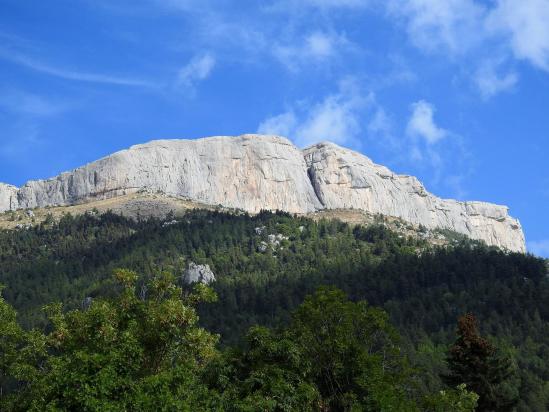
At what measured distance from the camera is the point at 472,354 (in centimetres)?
5672

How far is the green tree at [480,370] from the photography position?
55906 millimetres

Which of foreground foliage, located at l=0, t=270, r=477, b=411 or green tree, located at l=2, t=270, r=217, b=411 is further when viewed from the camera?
foreground foliage, located at l=0, t=270, r=477, b=411

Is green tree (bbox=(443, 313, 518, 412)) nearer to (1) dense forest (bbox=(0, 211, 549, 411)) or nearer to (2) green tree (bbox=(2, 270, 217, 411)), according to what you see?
(1) dense forest (bbox=(0, 211, 549, 411))

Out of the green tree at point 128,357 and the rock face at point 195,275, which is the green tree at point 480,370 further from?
the rock face at point 195,275

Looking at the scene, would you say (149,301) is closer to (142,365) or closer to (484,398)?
(142,365)

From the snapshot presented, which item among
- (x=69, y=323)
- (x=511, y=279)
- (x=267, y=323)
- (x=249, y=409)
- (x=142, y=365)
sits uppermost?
(x=511, y=279)

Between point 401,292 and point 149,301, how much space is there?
148701 millimetres

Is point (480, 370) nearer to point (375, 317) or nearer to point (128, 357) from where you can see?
point (375, 317)

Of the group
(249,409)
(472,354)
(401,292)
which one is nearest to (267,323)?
(401,292)

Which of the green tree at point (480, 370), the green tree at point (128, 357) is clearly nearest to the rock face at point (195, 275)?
the green tree at point (480, 370)

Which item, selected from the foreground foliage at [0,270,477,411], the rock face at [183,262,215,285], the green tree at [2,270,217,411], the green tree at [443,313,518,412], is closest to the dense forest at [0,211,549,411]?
the foreground foliage at [0,270,477,411]

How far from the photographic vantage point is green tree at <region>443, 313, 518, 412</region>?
5591 centimetres

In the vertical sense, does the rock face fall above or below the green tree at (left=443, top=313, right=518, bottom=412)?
above

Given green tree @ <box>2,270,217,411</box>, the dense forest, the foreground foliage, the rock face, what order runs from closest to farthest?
green tree @ <box>2,270,217,411</box>, the foreground foliage, the dense forest, the rock face
